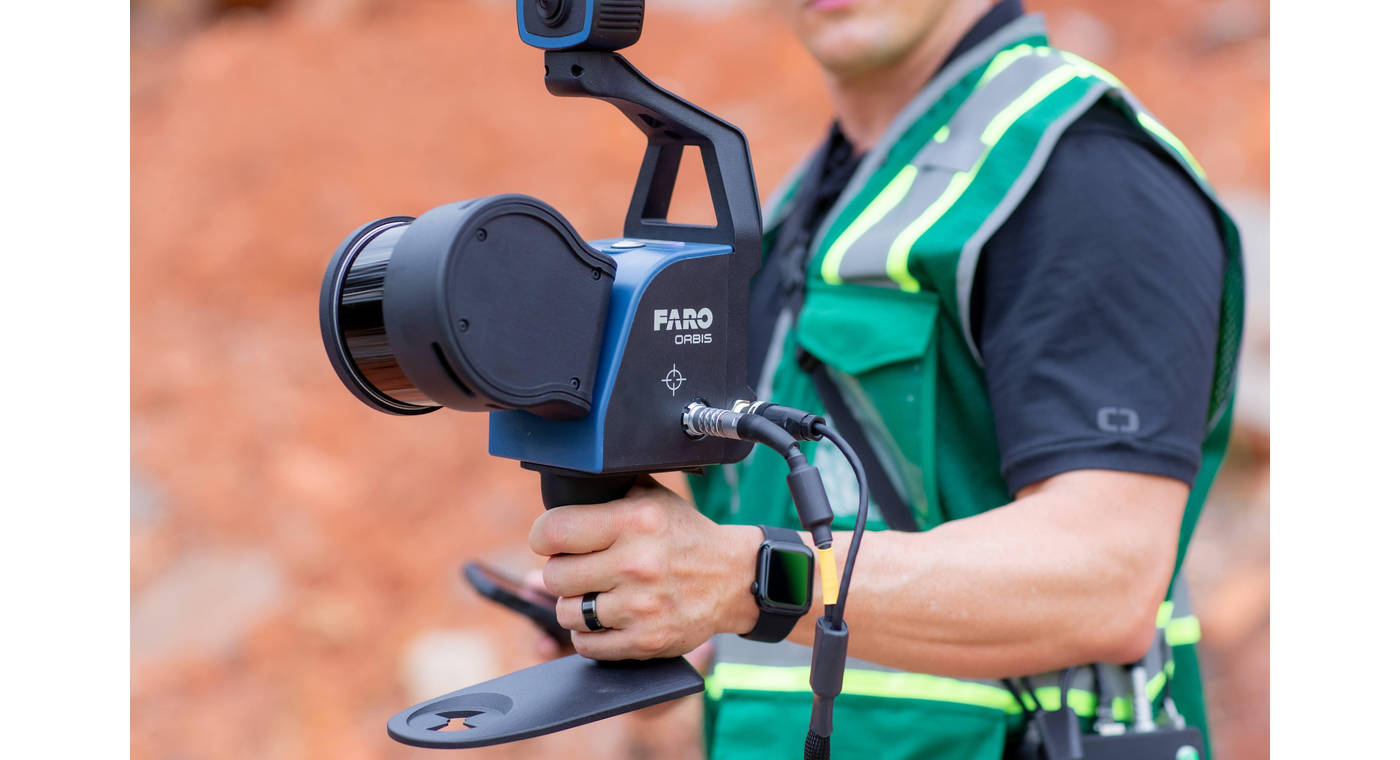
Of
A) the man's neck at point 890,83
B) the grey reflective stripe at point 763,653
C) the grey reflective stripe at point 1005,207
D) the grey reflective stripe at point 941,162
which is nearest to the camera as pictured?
the grey reflective stripe at point 1005,207

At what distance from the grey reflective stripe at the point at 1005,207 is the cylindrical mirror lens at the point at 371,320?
680 millimetres

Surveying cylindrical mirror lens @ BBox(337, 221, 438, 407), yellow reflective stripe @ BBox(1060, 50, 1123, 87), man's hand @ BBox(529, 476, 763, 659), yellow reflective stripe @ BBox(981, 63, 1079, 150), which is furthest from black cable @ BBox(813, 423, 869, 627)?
yellow reflective stripe @ BBox(1060, 50, 1123, 87)

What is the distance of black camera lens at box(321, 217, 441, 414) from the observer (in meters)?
1.11

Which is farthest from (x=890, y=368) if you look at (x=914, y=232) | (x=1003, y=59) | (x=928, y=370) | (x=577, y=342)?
(x=577, y=342)

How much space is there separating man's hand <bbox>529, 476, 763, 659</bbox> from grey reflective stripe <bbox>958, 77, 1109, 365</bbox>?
0.49m

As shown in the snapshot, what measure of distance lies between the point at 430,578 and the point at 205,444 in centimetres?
148

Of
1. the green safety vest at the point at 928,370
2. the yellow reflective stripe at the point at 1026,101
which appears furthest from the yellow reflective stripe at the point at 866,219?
the yellow reflective stripe at the point at 1026,101

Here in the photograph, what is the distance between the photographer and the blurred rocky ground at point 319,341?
458cm

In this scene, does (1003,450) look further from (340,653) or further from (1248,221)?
(1248,221)

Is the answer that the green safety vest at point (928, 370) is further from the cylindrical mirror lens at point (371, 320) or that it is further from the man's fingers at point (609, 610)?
the cylindrical mirror lens at point (371, 320)

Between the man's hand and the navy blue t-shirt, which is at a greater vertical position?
the navy blue t-shirt

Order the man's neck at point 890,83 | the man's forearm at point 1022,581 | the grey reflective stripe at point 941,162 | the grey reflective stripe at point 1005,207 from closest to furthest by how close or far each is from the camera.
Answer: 1. the man's forearm at point 1022,581
2. the grey reflective stripe at point 1005,207
3. the grey reflective stripe at point 941,162
4. the man's neck at point 890,83

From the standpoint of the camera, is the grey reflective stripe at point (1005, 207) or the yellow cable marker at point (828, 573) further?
the grey reflective stripe at point (1005, 207)

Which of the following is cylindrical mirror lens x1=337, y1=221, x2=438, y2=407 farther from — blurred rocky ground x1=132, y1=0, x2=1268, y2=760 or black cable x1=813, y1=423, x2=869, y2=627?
blurred rocky ground x1=132, y1=0, x2=1268, y2=760
